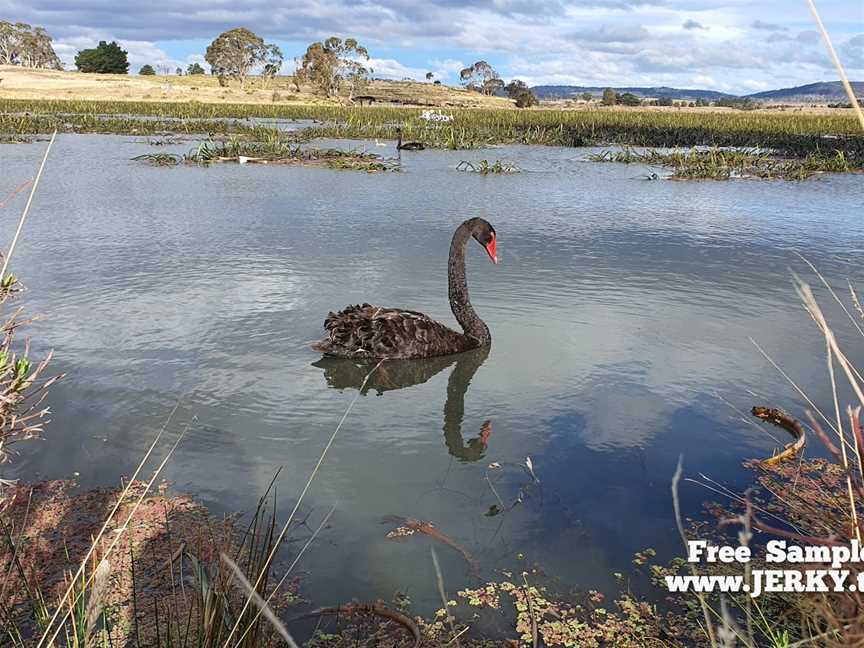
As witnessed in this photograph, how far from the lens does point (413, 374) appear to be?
6488mm

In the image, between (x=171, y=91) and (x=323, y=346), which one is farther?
(x=171, y=91)

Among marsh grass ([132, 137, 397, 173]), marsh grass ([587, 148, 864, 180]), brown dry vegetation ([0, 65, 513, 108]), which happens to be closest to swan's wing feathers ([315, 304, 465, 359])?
marsh grass ([132, 137, 397, 173])

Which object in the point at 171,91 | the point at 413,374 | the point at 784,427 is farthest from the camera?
the point at 171,91

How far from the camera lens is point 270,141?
2291cm

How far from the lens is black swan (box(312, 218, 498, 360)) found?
638 centimetres

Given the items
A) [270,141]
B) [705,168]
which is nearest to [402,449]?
[705,168]

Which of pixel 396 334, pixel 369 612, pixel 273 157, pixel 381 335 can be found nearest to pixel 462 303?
pixel 396 334

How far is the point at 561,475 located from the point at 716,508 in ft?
3.07

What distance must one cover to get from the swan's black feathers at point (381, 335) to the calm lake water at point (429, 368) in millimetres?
169

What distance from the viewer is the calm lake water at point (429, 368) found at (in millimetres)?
4211

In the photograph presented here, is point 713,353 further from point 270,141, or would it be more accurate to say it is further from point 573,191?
point 270,141

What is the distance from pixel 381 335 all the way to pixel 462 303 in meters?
0.96

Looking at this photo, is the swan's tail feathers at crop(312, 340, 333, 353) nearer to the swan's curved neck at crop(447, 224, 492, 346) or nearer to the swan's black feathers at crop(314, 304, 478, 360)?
the swan's black feathers at crop(314, 304, 478, 360)

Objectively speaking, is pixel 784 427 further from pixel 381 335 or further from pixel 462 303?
pixel 381 335
